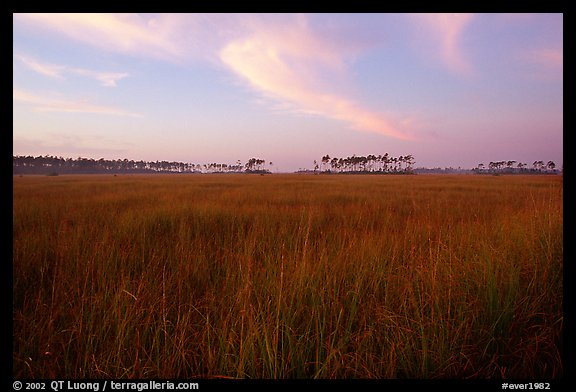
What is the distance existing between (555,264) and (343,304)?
2.44 meters

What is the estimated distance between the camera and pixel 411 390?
5.57ft

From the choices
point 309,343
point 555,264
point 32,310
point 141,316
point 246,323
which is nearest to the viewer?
point 309,343

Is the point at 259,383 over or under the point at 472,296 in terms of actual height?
under

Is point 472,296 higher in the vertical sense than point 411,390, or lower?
higher
